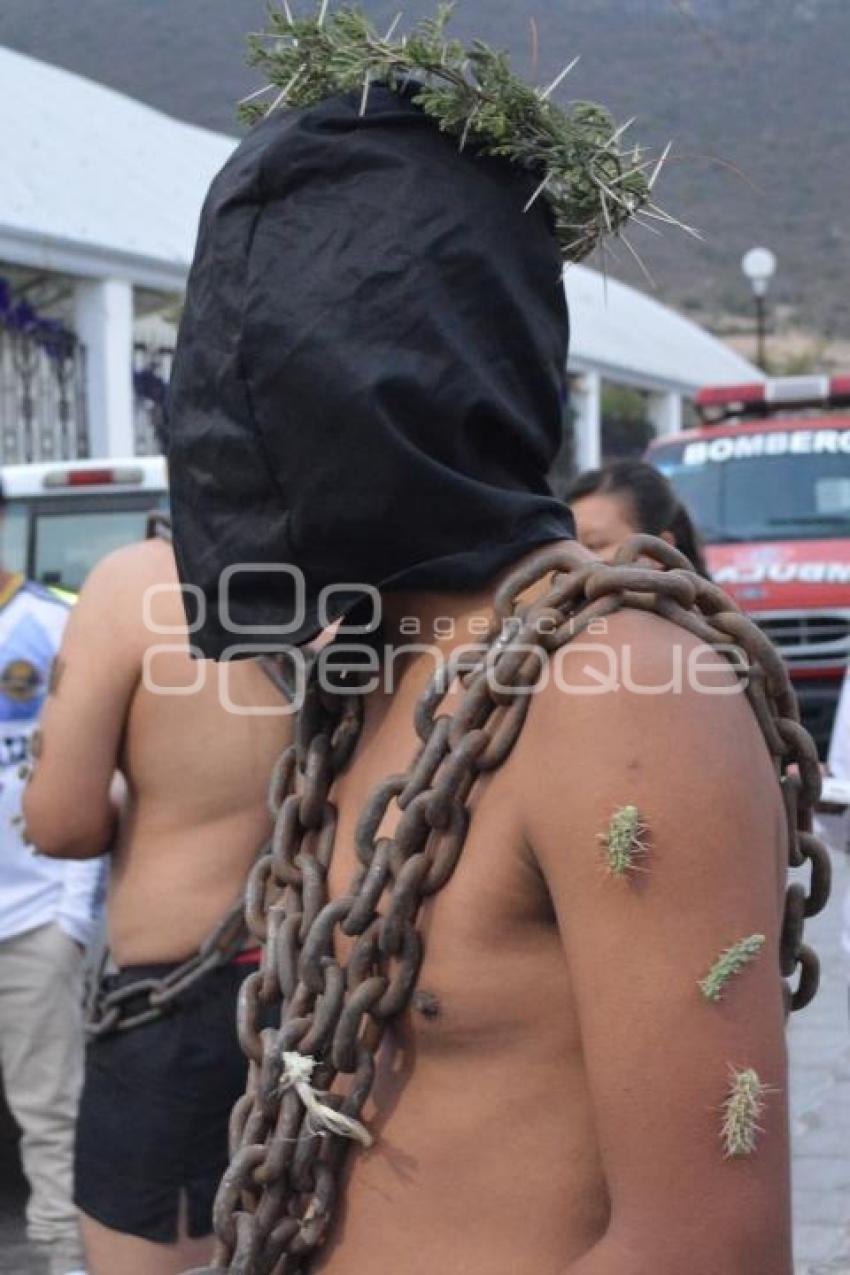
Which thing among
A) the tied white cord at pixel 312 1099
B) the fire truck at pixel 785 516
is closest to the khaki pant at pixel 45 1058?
the tied white cord at pixel 312 1099

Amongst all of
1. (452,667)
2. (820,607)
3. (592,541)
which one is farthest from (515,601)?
(820,607)

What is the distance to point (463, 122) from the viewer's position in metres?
1.67

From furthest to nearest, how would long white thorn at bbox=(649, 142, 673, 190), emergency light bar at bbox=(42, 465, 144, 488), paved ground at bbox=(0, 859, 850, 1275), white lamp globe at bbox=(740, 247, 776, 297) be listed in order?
white lamp globe at bbox=(740, 247, 776, 297) < emergency light bar at bbox=(42, 465, 144, 488) < paved ground at bbox=(0, 859, 850, 1275) < long white thorn at bbox=(649, 142, 673, 190)

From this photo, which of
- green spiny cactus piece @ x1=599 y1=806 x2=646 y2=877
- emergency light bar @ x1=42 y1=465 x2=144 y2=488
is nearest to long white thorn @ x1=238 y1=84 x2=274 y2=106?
green spiny cactus piece @ x1=599 y1=806 x2=646 y2=877

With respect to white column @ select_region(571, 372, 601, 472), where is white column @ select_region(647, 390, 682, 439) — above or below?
above

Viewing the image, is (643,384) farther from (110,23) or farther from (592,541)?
(592,541)

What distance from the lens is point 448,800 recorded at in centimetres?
156

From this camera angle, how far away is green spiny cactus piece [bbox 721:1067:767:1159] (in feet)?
4.62

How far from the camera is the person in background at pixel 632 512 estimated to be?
4992mm

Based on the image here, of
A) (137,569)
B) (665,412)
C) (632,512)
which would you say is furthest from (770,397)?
(665,412)

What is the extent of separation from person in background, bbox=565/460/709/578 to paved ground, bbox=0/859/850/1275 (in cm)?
185

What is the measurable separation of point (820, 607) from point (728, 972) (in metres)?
11.1

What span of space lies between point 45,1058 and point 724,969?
12.4 ft

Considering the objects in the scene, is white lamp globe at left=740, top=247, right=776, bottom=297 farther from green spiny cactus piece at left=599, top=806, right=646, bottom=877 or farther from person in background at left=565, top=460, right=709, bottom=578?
green spiny cactus piece at left=599, top=806, right=646, bottom=877
